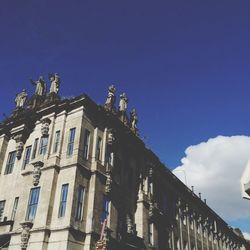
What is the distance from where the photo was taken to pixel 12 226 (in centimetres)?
2677

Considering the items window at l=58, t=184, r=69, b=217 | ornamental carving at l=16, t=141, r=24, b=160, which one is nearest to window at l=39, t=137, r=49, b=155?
ornamental carving at l=16, t=141, r=24, b=160

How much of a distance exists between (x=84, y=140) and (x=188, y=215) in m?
26.5

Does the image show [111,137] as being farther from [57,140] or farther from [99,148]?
[57,140]

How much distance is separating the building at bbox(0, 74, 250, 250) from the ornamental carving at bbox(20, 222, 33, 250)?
0.24 feet

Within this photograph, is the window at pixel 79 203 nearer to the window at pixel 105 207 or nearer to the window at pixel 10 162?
the window at pixel 105 207

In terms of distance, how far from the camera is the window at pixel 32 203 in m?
26.0

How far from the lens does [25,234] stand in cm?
2444

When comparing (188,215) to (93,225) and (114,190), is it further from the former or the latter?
(93,225)

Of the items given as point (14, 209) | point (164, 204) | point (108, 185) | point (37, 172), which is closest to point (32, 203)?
point (37, 172)

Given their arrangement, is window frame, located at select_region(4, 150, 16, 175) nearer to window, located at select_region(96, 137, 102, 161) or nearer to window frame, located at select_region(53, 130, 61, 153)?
window frame, located at select_region(53, 130, 61, 153)

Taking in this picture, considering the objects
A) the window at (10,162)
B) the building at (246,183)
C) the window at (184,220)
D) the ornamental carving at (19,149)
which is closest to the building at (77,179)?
the window at (10,162)

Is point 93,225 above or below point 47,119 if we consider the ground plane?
below

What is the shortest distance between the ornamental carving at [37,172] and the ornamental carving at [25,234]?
354cm

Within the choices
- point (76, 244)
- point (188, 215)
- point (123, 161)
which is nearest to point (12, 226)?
point (76, 244)
